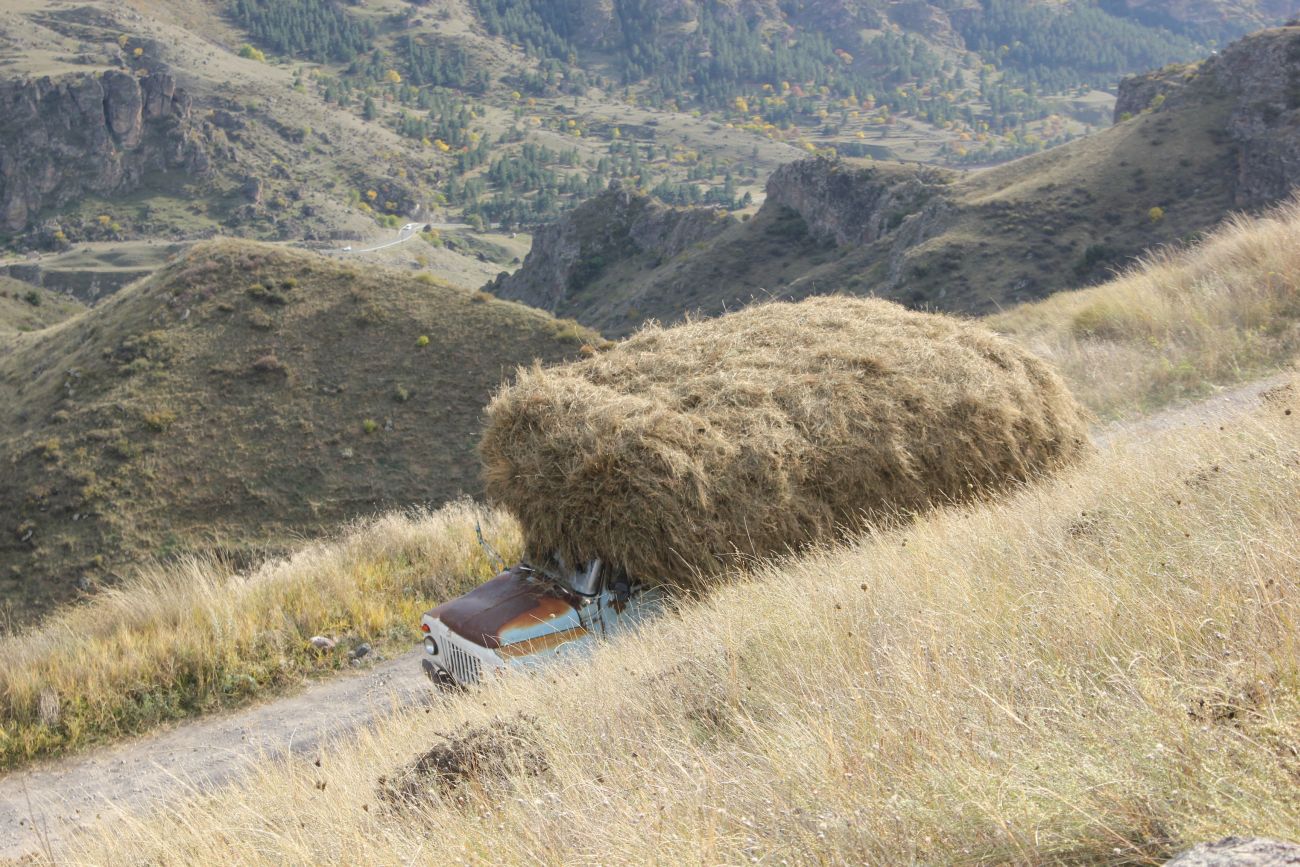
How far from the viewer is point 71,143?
12825 cm

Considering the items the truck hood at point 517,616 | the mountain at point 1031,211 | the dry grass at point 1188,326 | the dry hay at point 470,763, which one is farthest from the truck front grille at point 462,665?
the mountain at point 1031,211

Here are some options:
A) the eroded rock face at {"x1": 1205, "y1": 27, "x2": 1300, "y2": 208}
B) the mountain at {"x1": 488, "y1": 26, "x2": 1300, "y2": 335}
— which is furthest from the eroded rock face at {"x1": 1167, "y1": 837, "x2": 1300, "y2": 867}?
the eroded rock face at {"x1": 1205, "y1": 27, "x2": 1300, "y2": 208}

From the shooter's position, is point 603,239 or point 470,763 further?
point 603,239

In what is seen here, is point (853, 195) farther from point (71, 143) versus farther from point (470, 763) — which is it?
point (71, 143)

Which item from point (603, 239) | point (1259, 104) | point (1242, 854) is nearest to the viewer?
point (1242, 854)

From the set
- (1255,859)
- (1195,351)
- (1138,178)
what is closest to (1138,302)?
(1195,351)

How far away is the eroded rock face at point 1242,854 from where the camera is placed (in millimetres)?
1945

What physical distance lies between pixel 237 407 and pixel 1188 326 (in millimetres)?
24912

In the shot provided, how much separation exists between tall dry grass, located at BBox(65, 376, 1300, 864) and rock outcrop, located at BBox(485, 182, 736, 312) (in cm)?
7601

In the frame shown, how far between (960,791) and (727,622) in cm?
236

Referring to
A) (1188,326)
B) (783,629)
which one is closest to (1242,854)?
(783,629)

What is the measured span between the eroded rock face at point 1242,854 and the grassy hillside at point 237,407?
78.2 feet

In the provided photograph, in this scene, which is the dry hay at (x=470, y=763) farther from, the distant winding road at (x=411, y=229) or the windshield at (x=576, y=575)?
the distant winding road at (x=411, y=229)

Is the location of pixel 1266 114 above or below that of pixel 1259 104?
below
